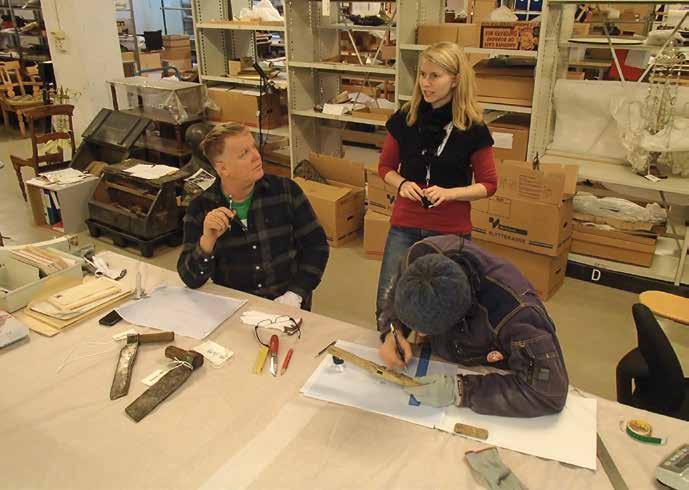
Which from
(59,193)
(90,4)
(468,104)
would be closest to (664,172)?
(468,104)

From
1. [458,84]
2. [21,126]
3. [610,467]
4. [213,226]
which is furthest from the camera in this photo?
[21,126]

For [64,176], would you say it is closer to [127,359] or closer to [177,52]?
[127,359]

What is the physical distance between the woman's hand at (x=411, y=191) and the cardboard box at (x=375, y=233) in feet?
4.79

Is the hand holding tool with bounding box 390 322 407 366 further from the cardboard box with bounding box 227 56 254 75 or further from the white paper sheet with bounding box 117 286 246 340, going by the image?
the cardboard box with bounding box 227 56 254 75

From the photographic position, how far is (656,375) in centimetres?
165

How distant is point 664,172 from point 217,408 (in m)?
2.82

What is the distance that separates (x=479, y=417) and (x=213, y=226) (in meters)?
0.96

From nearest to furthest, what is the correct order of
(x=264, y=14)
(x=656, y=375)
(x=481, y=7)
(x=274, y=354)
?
(x=274, y=354), (x=656, y=375), (x=264, y=14), (x=481, y=7)

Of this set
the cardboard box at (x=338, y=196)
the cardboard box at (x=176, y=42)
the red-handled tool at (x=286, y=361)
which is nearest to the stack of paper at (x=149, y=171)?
the cardboard box at (x=338, y=196)

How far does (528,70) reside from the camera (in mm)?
3283

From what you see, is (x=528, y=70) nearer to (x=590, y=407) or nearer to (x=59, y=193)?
(x=590, y=407)

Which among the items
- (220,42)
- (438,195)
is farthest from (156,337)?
(220,42)

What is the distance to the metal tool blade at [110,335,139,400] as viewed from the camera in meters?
1.42

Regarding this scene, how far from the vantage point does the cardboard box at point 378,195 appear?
364 cm
